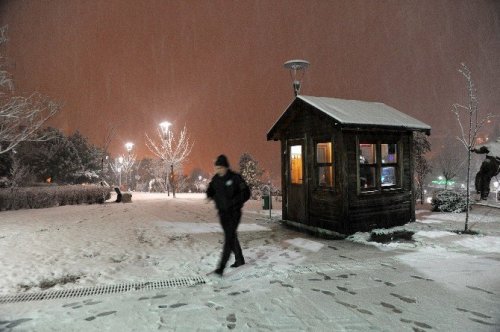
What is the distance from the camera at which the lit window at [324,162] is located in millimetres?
9703

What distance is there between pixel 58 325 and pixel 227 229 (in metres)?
2.79

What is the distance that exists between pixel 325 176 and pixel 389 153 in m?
2.03

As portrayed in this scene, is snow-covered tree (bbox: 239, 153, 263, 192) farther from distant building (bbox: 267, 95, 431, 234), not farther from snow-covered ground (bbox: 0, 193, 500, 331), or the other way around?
snow-covered ground (bbox: 0, 193, 500, 331)

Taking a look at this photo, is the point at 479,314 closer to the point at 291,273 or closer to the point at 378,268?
the point at 378,268

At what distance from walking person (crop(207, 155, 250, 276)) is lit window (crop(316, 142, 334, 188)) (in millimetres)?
4321

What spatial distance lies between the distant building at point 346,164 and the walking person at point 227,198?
147 inches

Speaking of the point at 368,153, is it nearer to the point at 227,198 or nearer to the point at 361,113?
the point at 361,113

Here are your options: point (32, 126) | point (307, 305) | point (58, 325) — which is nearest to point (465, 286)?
point (307, 305)

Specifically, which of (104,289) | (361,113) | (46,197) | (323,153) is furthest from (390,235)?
(46,197)

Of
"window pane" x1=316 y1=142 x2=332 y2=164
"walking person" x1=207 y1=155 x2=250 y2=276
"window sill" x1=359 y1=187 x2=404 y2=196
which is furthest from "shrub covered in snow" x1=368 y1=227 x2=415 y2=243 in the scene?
"walking person" x1=207 y1=155 x2=250 y2=276

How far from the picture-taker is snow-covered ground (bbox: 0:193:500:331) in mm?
4059

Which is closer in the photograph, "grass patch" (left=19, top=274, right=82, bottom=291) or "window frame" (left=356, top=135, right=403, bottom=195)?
"grass patch" (left=19, top=274, right=82, bottom=291)

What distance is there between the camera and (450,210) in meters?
13.3

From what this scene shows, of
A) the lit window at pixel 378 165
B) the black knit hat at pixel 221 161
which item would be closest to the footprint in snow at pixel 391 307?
the black knit hat at pixel 221 161
